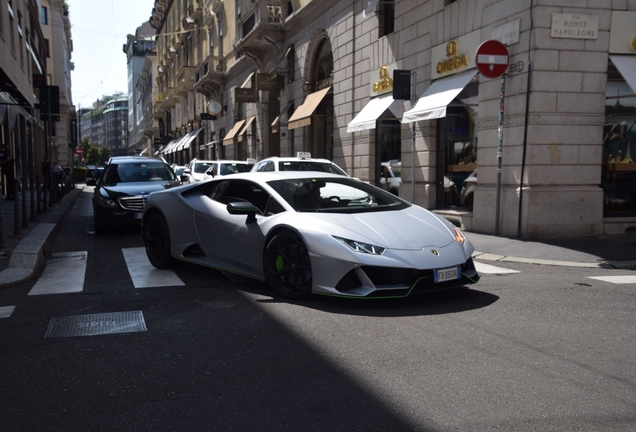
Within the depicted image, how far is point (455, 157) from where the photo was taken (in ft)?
45.7

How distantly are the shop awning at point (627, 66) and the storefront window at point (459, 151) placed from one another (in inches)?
111

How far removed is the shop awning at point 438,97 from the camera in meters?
12.7

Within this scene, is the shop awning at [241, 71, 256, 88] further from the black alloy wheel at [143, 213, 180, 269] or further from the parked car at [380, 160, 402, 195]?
the black alloy wheel at [143, 213, 180, 269]

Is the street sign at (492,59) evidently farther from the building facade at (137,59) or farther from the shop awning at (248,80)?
the building facade at (137,59)

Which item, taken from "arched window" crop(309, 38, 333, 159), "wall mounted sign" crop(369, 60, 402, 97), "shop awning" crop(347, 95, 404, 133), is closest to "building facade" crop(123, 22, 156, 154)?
"arched window" crop(309, 38, 333, 159)

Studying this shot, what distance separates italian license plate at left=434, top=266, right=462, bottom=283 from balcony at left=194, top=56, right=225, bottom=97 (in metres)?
35.3

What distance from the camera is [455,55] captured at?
1338 cm

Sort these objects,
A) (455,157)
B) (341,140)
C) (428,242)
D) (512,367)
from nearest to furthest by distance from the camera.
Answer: (512,367) < (428,242) < (455,157) < (341,140)

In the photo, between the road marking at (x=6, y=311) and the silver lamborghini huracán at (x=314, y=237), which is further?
the road marking at (x=6, y=311)

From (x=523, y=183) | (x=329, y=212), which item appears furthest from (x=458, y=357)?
(x=523, y=183)

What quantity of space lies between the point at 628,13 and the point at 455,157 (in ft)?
15.0

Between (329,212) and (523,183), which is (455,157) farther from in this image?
(329,212)

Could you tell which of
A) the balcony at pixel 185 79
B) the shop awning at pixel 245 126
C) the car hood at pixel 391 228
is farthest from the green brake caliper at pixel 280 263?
the balcony at pixel 185 79

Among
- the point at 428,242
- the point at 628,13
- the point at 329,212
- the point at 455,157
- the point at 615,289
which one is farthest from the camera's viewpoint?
the point at 455,157
